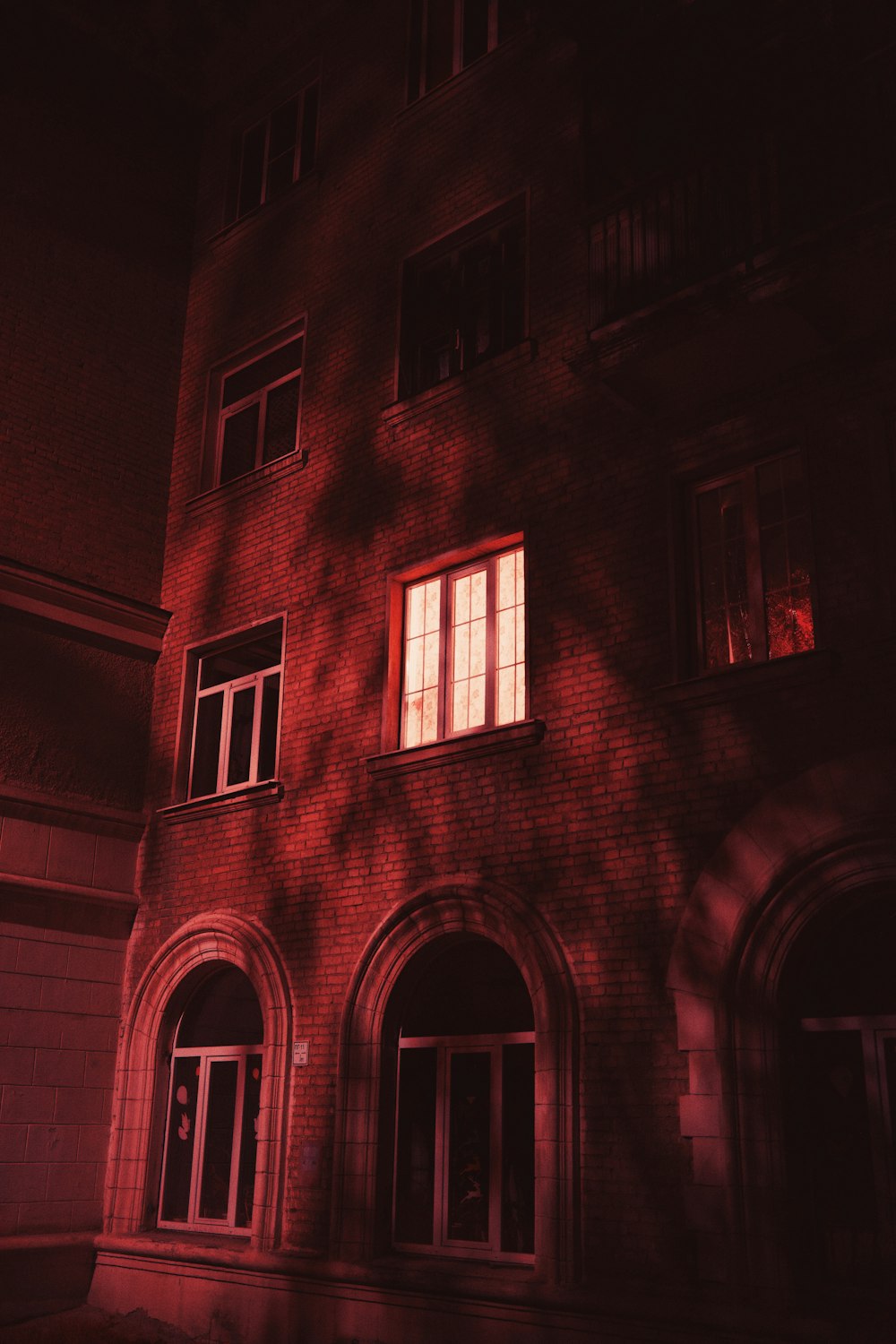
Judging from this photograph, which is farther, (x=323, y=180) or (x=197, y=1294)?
(x=323, y=180)

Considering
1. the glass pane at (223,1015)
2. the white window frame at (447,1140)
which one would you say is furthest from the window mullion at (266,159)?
the white window frame at (447,1140)

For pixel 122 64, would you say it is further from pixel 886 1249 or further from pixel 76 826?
pixel 886 1249

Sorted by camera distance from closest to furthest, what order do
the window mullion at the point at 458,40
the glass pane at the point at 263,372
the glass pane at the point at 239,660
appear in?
the window mullion at the point at 458,40 → the glass pane at the point at 239,660 → the glass pane at the point at 263,372

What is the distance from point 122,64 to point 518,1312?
1560cm

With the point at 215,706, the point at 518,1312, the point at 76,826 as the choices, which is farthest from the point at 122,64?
the point at 518,1312

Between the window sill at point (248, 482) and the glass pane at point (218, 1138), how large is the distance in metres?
6.34

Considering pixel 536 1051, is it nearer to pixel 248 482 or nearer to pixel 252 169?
pixel 248 482

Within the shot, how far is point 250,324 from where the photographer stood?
49.9 feet

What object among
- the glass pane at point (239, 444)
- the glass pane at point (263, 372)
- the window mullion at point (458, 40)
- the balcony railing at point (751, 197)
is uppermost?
the window mullion at point (458, 40)

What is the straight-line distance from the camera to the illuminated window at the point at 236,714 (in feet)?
44.4

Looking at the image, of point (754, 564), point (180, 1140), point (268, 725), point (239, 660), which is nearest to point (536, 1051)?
point (754, 564)

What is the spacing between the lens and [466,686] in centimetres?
1155

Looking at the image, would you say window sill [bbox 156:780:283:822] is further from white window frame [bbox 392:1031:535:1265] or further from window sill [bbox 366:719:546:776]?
white window frame [bbox 392:1031:535:1265]

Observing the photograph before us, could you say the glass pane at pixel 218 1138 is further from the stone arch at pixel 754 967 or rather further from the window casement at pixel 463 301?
the window casement at pixel 463 301
